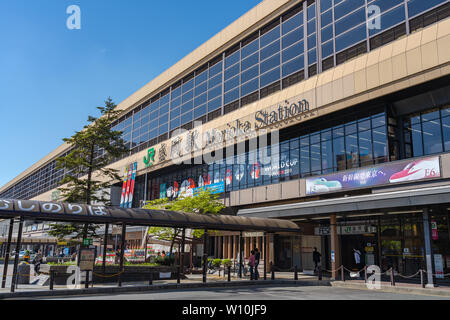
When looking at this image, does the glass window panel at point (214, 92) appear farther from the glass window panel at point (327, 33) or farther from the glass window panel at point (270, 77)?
the glass window panel at point (327, 33)

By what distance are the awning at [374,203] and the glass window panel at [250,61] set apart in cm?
1507

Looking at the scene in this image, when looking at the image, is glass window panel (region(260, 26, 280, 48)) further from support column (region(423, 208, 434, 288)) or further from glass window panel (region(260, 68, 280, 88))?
support column (region(423, 208, 434, 288))

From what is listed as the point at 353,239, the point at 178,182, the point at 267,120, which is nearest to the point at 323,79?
the point at 267,120

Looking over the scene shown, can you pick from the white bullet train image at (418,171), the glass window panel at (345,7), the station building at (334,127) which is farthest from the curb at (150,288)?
the glass window panel at (345,7)

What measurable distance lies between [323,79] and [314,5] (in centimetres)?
705

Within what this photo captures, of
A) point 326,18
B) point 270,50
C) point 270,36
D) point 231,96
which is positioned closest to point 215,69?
point 231,96

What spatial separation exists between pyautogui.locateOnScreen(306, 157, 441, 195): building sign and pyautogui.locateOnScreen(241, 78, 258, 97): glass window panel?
11126 mm

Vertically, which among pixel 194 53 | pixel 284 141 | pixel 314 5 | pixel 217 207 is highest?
pixel 194 53

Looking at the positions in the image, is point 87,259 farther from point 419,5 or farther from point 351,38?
point 419,5

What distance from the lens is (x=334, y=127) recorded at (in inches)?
1229
